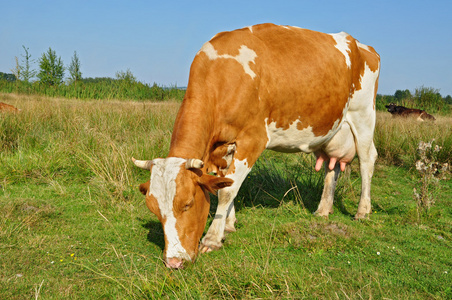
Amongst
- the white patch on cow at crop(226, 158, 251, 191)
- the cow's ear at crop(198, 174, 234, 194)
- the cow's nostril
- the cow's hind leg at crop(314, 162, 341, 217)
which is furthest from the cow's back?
the cow's nostril

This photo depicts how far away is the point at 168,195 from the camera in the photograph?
3.42m

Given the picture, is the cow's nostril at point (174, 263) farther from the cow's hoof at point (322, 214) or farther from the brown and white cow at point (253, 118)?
the cow's hoof at point (322, 214)

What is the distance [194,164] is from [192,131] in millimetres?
522

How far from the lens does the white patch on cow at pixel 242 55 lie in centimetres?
426

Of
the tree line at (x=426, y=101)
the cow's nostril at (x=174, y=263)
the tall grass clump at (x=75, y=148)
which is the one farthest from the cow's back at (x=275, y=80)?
the tree line at (x=426, y=101)

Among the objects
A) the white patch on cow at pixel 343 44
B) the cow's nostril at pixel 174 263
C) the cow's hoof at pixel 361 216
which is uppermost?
the white patch on cow at pixel 343 44

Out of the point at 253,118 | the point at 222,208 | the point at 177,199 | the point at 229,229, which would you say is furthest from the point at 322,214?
the point at 177,199

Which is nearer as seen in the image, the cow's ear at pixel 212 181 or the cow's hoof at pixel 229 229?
the cow's ear at pixel 212 181

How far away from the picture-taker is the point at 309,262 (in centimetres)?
386

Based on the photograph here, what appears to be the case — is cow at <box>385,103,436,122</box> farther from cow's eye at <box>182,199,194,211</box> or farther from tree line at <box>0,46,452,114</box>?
cow's eye at <box>182,199,194,211</box>

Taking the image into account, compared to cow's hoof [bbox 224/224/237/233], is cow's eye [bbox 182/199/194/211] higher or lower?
higher

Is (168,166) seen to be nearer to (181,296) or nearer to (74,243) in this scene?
(181,296)

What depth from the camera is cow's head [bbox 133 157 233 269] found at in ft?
11.2

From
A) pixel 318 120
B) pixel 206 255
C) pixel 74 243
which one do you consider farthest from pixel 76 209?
pixel 318 120
